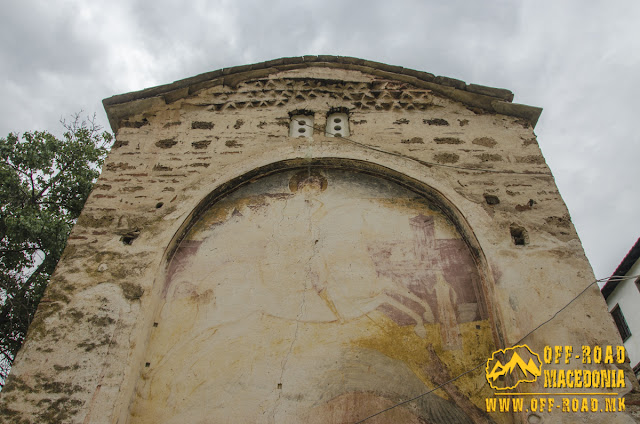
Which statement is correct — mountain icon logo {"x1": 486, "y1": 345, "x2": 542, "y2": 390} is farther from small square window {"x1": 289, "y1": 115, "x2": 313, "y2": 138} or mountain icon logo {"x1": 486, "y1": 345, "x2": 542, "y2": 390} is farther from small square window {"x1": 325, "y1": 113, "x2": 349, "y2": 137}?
small square window {"x1": 289, "y1": 115, "x2": 313, "y2": 138}

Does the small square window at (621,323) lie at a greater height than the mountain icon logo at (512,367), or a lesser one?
greater

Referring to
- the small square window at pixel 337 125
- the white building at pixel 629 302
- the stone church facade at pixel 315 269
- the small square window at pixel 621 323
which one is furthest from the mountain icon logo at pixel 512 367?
the small square window at pixel 621 323

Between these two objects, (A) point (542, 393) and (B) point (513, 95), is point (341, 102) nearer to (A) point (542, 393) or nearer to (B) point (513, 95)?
(B) point (513, 95)

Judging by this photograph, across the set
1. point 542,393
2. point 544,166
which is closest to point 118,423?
point 542,393

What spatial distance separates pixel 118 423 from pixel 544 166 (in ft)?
13.7

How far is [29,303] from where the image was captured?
6520 mm

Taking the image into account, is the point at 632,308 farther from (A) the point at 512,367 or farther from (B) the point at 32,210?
(B) the point at 32,210

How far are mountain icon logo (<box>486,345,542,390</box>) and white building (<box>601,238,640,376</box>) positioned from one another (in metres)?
8.48

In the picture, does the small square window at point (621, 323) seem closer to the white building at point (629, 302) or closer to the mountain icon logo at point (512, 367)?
the white building at point (629, 302)

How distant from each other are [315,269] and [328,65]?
9.08 feet

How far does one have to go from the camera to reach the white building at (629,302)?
1048 centimetres

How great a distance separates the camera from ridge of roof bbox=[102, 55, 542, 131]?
5.18 m

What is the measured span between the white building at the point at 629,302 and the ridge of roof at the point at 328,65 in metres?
7.11


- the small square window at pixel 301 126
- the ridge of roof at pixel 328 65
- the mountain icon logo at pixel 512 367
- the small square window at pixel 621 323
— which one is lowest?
the mountain icon logo at pixel 512 367
